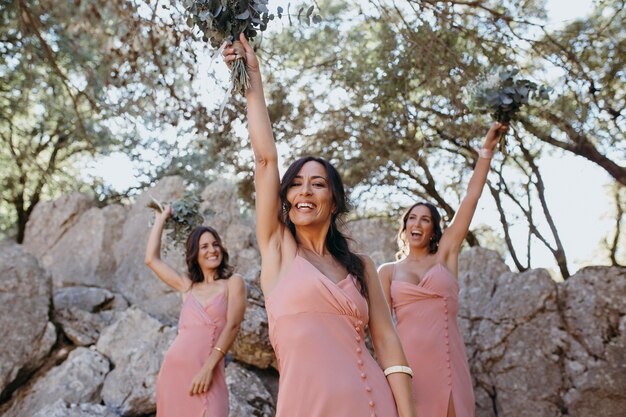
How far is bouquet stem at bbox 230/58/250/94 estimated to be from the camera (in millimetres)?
2916

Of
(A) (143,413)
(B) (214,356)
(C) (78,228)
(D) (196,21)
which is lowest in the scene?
(A) (143,413)

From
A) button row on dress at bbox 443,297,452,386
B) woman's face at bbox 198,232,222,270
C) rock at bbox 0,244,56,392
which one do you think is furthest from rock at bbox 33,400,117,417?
button row on dress at bbox 443,297,452,386

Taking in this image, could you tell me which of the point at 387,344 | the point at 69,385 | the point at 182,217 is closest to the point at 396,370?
the point at 387,344

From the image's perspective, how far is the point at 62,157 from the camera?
13.9m

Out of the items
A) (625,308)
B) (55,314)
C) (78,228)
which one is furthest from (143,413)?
(625,308)

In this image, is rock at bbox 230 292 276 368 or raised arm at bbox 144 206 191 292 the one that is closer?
raised arm at bbox 144 206 191 292

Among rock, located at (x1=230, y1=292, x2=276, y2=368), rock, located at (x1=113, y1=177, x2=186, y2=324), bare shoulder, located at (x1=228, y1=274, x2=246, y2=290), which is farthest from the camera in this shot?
rock, located at (x1=113, y1=177, x2=186, y2=324)

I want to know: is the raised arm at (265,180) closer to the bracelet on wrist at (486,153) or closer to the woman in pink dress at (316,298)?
the woman in pink dress at (316,298)

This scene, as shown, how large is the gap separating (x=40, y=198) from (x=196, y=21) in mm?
11543

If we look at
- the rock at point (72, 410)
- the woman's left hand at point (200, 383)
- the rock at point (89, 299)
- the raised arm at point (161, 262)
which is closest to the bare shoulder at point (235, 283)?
the raised arm at point (161, 262)

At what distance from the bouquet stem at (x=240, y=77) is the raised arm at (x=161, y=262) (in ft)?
11.9

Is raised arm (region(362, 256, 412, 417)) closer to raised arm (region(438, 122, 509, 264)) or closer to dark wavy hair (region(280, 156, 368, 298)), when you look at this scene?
dark wavy hair (region(280, 156, 368, 298))

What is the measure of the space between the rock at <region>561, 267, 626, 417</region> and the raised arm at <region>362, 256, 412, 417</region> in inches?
197

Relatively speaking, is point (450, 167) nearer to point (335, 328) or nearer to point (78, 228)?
point (78, 228)
